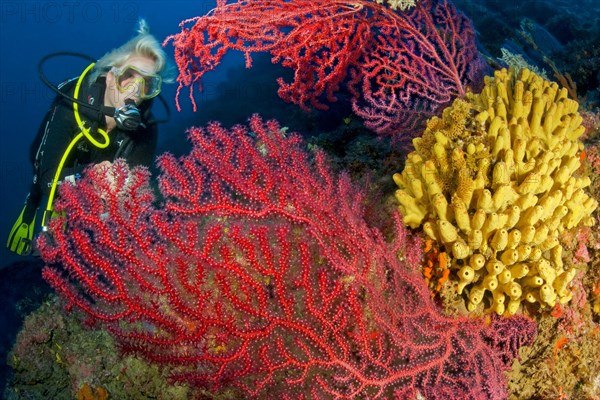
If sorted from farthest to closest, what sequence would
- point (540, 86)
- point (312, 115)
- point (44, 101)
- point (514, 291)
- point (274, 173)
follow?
point (44, 101)
point (312, 115)
point (540, 86)
point (274, 173)
point (514, 291)

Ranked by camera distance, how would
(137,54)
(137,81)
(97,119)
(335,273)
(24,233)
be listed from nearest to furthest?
(335,273), (97,119), (137,81), (24,233), (137,54)

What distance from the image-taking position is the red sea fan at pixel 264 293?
7.64 feet

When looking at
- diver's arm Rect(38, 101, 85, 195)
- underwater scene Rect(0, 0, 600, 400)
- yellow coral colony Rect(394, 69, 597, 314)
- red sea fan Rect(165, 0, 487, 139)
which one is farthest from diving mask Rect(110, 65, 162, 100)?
yellow coral colony Rect(394, 69, 597, 314)

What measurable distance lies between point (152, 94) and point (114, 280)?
3.15 metres

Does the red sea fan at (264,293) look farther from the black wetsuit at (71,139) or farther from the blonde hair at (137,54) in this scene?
the blonde hair at (137,54)

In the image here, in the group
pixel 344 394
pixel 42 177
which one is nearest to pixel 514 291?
pixel 344 394

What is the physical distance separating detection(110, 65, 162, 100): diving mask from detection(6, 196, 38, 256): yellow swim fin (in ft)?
6.90

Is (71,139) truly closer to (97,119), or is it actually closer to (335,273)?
(97,119)

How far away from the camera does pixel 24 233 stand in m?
4.81

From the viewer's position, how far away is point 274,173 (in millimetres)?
2713

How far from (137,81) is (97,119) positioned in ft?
2.24

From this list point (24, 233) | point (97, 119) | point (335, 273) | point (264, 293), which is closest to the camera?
point (264, 293)

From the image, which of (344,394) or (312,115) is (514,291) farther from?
(312,115)

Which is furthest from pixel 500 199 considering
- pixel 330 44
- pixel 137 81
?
pixel 137 81
